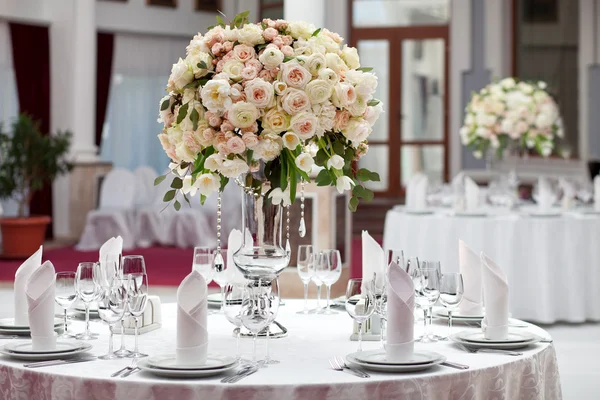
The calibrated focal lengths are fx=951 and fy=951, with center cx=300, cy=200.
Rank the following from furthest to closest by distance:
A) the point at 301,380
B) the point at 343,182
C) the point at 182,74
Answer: the point at 343,182 → the point at 182,74 → the point at 301,380

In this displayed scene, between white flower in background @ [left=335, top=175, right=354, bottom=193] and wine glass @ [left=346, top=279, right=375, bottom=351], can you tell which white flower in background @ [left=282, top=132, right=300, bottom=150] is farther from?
wine glass @ [left=346, top=279, right=375, bottom=351]

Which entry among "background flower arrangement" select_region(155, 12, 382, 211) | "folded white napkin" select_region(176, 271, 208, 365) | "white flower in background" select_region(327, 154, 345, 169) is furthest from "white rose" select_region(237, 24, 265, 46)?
"folded white napkin" select_region(176, 271, 208, 365)

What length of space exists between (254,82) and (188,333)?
2.27ft

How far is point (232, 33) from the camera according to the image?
2637 mm

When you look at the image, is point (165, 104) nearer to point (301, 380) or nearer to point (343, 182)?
point (343, 182)

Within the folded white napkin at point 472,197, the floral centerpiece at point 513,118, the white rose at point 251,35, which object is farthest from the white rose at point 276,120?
the floral centerpiece at point 513,118

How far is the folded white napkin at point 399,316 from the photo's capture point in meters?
2.31

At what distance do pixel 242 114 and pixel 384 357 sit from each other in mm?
734

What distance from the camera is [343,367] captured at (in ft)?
7.52

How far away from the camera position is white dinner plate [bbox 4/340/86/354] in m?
2.38

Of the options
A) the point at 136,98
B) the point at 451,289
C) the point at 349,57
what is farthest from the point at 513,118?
the point at 136,98

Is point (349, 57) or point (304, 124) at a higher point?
point (349, 57)

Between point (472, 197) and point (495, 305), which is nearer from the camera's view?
point (495, 305)

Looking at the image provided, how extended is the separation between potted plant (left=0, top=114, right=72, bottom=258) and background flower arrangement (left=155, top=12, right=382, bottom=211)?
7678 mm
